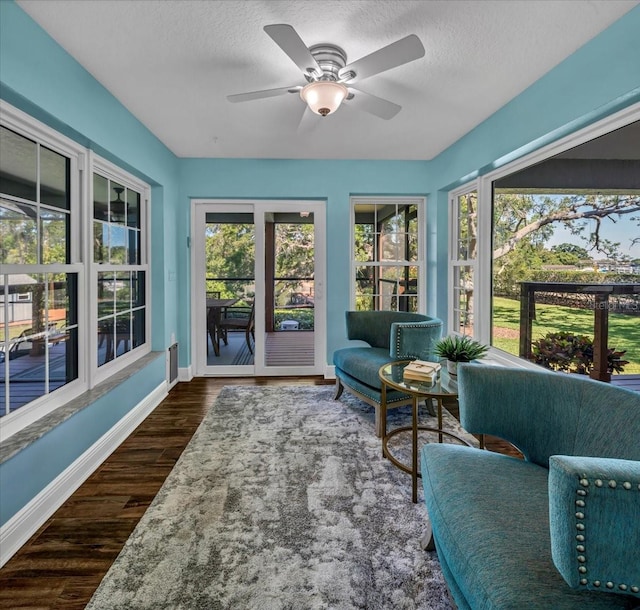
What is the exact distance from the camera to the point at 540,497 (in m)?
1.21

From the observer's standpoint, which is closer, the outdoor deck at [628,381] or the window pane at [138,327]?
the outdoor deck at [628,381]

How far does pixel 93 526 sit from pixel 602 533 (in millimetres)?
2073

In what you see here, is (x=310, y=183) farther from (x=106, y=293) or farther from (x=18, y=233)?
(x=18, y=233)

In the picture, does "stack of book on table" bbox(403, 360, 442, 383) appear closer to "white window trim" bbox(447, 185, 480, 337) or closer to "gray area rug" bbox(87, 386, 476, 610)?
"gray area rug" bbox(87, 386, 476, 610)

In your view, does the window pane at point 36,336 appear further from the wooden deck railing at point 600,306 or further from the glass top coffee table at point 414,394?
the wooden deck railing at point 600,306

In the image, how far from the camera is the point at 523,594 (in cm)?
88

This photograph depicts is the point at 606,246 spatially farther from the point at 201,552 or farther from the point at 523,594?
the point at 201,552

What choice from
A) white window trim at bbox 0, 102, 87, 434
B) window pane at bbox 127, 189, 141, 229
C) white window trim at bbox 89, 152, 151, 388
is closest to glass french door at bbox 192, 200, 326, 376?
white window trim at bbox 89, 152, 151, 388

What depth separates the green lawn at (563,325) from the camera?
1988 mm

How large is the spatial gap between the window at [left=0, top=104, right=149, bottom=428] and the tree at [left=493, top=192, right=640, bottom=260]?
314 centimetres

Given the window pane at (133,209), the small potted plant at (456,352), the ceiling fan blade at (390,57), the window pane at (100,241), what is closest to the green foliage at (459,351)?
the small potted plant at (456,352)

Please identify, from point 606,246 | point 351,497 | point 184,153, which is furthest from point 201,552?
point 184,153

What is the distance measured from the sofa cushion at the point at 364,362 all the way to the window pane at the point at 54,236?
2177 millimetres

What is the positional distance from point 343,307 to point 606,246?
251 centimetres
